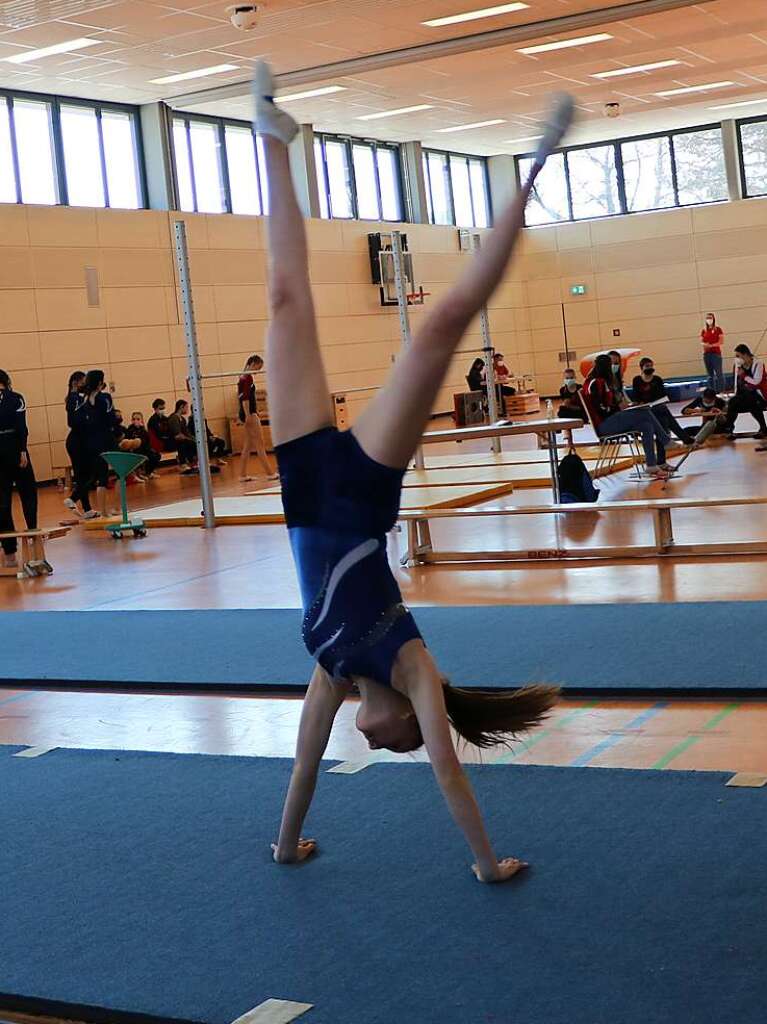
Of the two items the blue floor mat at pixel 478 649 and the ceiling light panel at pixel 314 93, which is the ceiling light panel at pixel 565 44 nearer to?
the ceiling light panel at pixel 314 93

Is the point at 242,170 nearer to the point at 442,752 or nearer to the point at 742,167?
the point at 742,167

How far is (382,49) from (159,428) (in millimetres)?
5740

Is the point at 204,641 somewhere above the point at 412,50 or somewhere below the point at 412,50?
below

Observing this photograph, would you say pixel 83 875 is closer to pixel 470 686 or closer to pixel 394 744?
pixel 394 744

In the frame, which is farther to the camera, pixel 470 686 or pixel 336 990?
pixel 470 686

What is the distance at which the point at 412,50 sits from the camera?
15.3 meters

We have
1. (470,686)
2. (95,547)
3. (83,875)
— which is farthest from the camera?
(95,547)

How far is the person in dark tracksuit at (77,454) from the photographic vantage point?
11759 millimetres

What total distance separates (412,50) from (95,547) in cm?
795

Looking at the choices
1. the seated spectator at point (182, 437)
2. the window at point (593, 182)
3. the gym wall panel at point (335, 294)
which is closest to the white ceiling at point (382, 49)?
the gym wall panel at point (335, 294)

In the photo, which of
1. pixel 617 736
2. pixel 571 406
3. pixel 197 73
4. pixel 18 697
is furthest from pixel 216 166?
pixel 617 736

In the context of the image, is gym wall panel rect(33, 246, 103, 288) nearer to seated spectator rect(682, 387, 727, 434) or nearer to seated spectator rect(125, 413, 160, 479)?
seated spectator rect(125, 413, 160, 479)

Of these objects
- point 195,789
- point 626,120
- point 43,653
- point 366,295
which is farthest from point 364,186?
point 195,789

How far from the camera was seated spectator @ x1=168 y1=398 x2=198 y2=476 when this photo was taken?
57.1 ft
